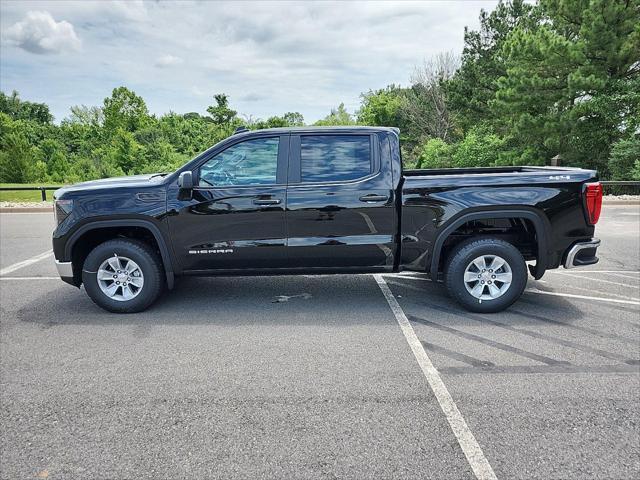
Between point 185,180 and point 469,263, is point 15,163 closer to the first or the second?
point 185,180

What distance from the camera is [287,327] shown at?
4.77 metres

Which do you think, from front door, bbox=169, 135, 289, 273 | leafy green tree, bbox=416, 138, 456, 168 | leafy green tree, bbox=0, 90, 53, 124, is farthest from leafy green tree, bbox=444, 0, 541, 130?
leafy green tree, bbox=0, 90, 53, 124

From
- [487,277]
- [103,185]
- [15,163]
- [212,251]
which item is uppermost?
[15,163]

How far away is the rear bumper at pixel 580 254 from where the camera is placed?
196 inches

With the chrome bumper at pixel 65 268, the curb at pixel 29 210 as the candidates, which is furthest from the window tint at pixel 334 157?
the curb at pixel 29 210

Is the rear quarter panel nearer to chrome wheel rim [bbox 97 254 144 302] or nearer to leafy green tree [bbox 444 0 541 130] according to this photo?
chrome wheel rim [bbox 97 254 144 302]

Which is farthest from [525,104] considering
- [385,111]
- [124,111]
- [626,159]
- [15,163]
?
[124,111]

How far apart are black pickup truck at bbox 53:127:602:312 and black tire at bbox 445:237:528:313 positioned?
0.04 feet

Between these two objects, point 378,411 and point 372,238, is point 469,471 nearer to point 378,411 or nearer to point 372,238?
point 378,411

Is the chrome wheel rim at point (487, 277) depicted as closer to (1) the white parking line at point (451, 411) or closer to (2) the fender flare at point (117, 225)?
(1) the white parking line at point (451, 411)

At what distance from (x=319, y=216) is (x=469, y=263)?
65.2 inches

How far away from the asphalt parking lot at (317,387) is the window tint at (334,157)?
4.86 feet

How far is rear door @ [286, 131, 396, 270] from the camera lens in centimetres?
501

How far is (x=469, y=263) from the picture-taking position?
5.04m
